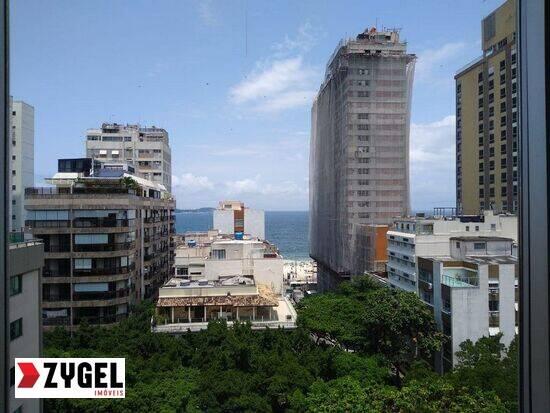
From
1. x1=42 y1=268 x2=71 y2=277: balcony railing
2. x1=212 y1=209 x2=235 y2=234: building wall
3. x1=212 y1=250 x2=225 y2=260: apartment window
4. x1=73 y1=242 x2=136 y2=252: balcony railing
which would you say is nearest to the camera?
x1=42 y1=268 x2=71 y2=277: balcony railing

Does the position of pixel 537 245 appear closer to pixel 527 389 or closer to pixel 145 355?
pixel 527 389

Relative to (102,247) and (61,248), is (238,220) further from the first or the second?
(61,248)

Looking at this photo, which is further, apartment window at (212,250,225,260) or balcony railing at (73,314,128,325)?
apartment window at (212,250,225,260)

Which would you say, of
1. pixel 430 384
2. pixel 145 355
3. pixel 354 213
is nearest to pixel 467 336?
pixel 430 384

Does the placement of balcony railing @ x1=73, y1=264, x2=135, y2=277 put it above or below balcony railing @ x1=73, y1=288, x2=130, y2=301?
above

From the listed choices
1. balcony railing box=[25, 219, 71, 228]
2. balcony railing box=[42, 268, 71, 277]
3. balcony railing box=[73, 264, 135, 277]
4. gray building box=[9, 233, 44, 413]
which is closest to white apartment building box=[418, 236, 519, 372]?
gray building box=[9, 233, 44, 413]

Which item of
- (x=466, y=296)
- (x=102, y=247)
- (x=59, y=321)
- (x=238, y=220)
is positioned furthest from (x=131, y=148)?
(x=466, y=296)

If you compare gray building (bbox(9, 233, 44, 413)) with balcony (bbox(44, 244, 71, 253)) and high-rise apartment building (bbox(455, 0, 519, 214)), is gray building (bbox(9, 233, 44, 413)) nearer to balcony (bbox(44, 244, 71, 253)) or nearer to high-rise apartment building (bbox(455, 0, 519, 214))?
balcony (bbox(44, 244, 71, 253))
